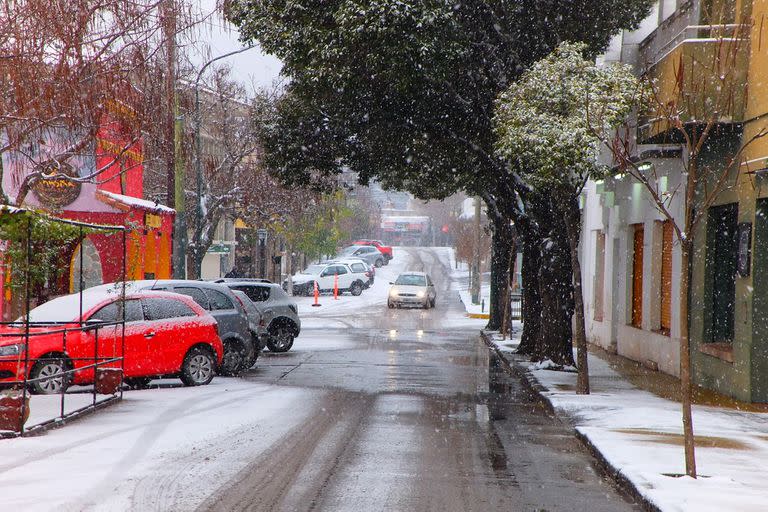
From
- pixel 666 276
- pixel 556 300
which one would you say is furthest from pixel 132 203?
pixel 666 276

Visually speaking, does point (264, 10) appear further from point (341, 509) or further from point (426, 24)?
point (341, 509)

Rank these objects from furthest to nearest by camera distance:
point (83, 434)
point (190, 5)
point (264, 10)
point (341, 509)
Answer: point (264, 10), point (190, 5), point (83, 434), point (341, 509)

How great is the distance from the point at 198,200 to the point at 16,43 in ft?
74.6

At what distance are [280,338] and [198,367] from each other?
7831mm

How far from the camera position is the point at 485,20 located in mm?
18781

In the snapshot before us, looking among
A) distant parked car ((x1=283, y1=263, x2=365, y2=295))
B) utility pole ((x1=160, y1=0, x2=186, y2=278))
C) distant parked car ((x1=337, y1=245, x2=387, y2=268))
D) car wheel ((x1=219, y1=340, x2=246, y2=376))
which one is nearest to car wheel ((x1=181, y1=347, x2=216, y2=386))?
car wheel ((x1=219, y1=340, x2=246, y2=376))

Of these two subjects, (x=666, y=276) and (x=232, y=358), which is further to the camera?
(x=666, y=276)

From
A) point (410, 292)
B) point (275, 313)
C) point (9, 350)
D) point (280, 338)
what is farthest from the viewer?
point (410, 292)

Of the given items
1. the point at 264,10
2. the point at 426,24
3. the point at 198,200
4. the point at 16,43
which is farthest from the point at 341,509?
the point at 198,200

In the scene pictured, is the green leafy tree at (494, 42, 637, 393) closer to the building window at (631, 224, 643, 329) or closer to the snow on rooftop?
the building window at (631, 224, 643, 329)

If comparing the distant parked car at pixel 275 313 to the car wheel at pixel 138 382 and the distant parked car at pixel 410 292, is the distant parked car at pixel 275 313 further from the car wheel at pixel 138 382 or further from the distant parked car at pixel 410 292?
the distant parked car at pixel 410 292

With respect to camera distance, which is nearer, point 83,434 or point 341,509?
point 341,509

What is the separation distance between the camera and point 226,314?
60.4 feet

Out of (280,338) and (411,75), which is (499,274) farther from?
(411,75)
